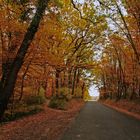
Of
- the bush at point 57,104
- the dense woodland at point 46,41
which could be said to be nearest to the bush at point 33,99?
the dense woodland at point 46,41

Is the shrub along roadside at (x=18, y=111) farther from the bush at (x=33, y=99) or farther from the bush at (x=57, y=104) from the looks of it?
the bush at (x=57, y=104)

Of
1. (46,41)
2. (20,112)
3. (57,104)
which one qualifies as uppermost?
(46,41)

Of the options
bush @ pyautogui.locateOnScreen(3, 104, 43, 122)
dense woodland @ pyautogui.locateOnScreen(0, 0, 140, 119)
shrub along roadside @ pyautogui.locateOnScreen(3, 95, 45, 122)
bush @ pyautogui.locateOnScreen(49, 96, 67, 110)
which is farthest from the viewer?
bush @ pyautogui.locateOnScreen(49, 96, 67, 110)

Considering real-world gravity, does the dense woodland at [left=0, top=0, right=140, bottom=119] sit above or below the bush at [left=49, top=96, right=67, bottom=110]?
above

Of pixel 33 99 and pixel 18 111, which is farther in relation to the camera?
pixel 33 99

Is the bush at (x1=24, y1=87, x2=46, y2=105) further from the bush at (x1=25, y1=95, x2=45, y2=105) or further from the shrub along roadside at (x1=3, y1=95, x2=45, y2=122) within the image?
the shrub along roadside at (x1=3, y1=95, x2=45, y2=122)

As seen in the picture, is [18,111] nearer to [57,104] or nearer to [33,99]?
[33,99]

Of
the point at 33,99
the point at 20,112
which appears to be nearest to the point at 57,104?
the point at 33,99

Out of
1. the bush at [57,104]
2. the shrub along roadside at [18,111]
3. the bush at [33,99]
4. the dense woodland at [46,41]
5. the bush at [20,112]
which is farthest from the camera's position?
the bush at [57,104]

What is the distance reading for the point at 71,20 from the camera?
35781 mm

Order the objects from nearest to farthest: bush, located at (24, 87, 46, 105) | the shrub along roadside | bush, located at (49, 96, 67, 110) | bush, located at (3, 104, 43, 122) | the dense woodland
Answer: the dense woodland → bush, located at (3, 104, 43, 122) → the shrub along roadside → bush, located at (24, 87, 46, 105) → bush, located at (49, 96, 67, 110)

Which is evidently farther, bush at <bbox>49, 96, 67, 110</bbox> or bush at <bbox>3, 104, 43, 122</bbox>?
bush at <bbox>49, 96, 67, 110</bbox>

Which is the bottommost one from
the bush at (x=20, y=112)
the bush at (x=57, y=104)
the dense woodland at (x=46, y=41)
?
the bush at (x=20, y=112)

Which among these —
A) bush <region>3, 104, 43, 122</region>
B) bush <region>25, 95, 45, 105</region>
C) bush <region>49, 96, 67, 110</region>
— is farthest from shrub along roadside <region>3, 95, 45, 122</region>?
bush <region>49, 96, 67, 110</region>
